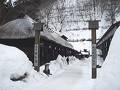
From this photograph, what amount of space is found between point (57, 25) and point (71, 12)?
642 inches

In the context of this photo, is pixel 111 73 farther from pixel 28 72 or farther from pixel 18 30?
pixel 18 30

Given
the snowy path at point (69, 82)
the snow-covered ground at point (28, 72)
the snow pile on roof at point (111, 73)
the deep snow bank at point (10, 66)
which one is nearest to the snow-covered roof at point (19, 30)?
the snowy path at point (69, 82)

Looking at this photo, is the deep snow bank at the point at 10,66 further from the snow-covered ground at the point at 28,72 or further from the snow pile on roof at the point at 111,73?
the snow pile on roof at the point at 111,73

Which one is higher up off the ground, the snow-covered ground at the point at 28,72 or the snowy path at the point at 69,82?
the snow-covered ground at the point at 28,72

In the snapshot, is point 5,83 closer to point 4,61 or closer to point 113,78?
point 4,61

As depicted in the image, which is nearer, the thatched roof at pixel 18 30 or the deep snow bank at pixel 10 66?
the deep snow bank at pixel 10 66

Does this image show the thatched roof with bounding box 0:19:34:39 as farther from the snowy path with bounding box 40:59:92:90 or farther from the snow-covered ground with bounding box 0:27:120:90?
the snow-covered ground with bounding box 0:27:120:90

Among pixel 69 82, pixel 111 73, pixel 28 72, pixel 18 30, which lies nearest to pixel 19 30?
pixel 18 30

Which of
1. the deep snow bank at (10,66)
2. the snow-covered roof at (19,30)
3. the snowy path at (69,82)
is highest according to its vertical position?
the snow-covered roof at (19,30)

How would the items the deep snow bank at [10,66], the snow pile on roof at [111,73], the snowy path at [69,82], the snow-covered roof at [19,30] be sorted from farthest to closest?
the snow-covered roof at [19,30]
the snowy path at [69,82]
the deep snow bank at [10,66]
the snow pile on roof at [111,73]

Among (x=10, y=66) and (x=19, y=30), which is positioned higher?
(x=19, y=30)

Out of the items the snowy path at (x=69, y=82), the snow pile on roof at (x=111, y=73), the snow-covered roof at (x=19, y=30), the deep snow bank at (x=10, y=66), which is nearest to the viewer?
the snow pile on roof at (x=111, y=73)

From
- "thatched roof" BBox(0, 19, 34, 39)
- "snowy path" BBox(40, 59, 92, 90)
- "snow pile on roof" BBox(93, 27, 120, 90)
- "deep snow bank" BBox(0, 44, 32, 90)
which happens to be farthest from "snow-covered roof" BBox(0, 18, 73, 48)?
"snow pile on roof" BBox(93, 27, 120, 90)

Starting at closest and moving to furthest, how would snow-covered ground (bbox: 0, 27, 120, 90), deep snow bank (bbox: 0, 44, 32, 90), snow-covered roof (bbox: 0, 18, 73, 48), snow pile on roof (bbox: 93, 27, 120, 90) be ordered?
snow pile on roof (bbox: 93, 27, 120, 90) → snow-covered ground (bbox: 0, 27, 120, 90) → deep snow bank (bbox: 0, 44, 32, 90) → snow-covered roof (bbox: 0, 18, 73, 48)
